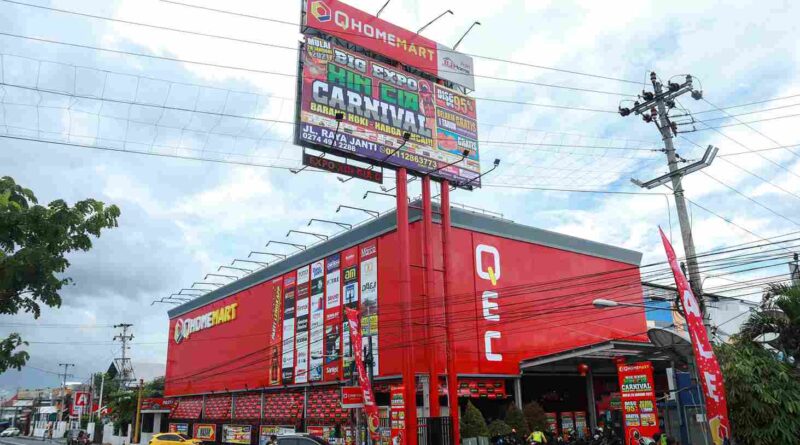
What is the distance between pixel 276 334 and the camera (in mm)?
40094

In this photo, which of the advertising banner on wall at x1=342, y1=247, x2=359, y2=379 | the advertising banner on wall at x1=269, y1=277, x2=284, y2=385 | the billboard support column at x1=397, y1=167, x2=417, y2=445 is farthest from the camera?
the advertising banner on wall at x1=269, y1=277, x2=284, y2=385

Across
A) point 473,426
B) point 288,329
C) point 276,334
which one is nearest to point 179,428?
point 276,334

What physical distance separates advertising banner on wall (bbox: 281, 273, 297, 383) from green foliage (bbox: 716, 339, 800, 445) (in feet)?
90.5

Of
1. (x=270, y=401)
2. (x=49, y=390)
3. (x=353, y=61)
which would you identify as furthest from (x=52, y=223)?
(x=49, y=390)

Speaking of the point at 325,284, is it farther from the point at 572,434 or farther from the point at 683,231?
the point at 683,231

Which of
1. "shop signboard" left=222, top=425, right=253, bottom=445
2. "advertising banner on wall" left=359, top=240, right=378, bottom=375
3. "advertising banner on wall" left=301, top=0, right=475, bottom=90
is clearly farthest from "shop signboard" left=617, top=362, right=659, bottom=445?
"shop signboard" left=222, top=425, right=253, bottom=445

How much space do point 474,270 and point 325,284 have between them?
941 centimetres

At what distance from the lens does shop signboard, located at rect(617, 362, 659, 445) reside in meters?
20.5

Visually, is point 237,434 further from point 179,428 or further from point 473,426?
point 473,426

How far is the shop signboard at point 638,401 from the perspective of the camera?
67.4 feet

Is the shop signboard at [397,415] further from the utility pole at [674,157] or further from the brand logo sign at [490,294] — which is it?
the utility pole at [674,157]

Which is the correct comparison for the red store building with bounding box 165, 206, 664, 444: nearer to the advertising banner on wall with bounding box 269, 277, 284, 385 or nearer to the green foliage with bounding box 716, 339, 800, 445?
the advertising banner on wall with bounding box 269, 277, 284, 385

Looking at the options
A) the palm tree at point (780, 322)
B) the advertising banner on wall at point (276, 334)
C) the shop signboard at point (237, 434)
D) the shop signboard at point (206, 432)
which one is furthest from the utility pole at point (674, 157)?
the shop signboard at point (206, 432)

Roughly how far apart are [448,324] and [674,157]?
43.8 ft
